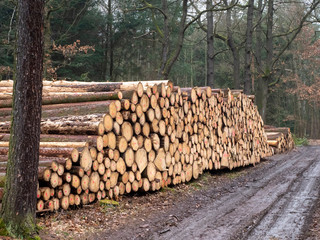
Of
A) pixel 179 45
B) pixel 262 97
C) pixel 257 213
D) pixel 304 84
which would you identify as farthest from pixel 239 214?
pixel 304 84

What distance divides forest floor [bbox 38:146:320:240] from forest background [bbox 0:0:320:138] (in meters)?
9.56

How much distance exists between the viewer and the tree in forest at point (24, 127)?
15.2ft

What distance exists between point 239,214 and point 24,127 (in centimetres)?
393

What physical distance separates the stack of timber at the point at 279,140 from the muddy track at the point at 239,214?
8.77 m

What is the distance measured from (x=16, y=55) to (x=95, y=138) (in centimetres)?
226

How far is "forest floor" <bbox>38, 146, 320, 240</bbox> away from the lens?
5.29 metres

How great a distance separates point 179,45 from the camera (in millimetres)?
17125

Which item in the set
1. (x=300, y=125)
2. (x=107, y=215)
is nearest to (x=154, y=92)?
(x=107, y=215)

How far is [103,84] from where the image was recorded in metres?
8.77

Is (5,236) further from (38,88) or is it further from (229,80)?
(229,80)

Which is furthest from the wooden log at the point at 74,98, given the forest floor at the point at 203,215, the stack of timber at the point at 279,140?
the stack of timber at the point at 279,140

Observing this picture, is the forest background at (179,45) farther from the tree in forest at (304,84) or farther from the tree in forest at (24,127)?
the tree in forest at (24,127)

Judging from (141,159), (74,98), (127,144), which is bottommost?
(141,159)

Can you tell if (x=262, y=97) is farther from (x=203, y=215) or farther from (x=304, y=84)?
(x=203, y=215)
